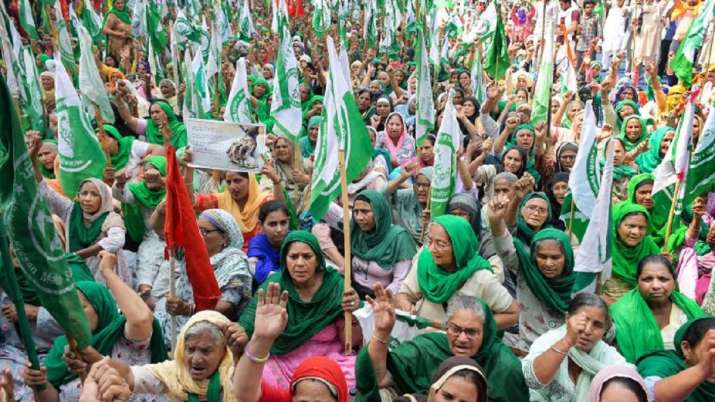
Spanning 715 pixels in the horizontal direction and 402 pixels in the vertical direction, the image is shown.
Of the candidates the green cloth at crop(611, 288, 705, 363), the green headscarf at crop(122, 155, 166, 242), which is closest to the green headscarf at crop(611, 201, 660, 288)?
the green cloth at crop(611, 288, 705, 363)

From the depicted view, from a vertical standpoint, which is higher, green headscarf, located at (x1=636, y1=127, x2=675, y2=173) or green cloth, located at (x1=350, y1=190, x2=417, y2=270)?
green cloth, located at (x1=350, y1=190, x2=417, y2=270)

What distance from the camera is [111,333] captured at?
3143 millimetres

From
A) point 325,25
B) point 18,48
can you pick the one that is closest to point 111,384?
point 18,48

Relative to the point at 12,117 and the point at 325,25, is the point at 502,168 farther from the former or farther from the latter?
the point at 325,25

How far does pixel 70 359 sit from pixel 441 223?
187 centimetres

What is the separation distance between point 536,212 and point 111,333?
8.95 feet

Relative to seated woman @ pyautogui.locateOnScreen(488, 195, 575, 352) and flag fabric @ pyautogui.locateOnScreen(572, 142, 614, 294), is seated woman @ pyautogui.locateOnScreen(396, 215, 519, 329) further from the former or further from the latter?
flag fabric @ pyautogui.locateOnScreen(572, 142, 614, 294)

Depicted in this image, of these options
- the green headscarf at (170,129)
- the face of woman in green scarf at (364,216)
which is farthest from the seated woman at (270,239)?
the green headscarf at (170,129)

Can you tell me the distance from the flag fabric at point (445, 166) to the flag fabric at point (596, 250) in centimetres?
124

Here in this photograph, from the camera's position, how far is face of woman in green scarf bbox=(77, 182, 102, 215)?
15.3 ft

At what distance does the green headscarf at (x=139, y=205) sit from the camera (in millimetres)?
4934

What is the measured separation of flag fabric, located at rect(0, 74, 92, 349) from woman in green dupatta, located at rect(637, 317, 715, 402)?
7.42 ft

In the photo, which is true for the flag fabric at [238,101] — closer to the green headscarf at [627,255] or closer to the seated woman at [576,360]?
the green headscarf at [627,255]

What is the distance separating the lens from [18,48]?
7297 millimetres
